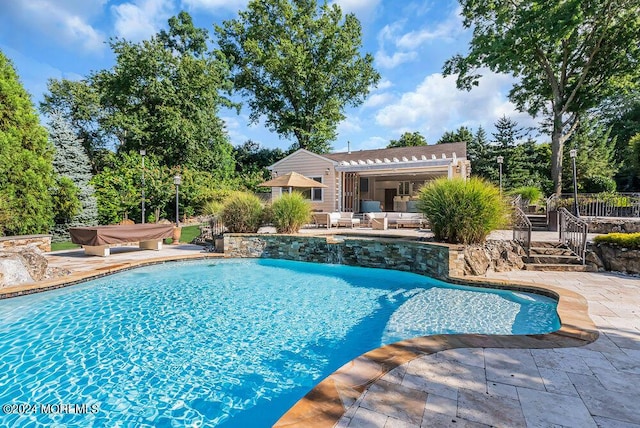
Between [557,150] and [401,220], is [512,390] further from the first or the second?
[557,150]

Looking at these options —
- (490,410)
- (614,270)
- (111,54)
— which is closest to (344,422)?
(490,410)

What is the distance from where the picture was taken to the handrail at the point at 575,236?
24.7 feet

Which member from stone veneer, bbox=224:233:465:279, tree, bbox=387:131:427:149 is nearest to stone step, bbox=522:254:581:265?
stone veneer, bbox=224:233:465:279

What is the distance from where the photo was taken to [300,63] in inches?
1014

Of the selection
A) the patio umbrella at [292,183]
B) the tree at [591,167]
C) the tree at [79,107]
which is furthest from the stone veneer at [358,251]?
the tree at [591,167]

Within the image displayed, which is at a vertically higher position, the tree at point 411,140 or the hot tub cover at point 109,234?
the tree at point 411,140

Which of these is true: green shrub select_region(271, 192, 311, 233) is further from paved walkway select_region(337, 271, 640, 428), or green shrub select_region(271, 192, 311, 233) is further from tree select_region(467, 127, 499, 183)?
tree select_region(467, 127, 499, 183)

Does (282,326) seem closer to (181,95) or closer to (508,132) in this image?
(181,95)

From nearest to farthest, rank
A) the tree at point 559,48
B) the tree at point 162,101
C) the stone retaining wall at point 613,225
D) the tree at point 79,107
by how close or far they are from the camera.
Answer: the stone retaining wall at point 613,225
the tree at point 559,48
the tree at point 162,101
the tree at point 79,107

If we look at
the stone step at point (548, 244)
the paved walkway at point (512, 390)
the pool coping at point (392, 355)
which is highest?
the stone step at point (548, 244)

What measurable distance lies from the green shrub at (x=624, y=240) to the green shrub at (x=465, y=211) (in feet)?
7.36

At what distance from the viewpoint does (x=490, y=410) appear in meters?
2.26

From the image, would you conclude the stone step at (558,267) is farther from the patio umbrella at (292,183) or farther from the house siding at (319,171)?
the house siding at (319,171)

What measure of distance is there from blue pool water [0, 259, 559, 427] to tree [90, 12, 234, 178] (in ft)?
47.1
